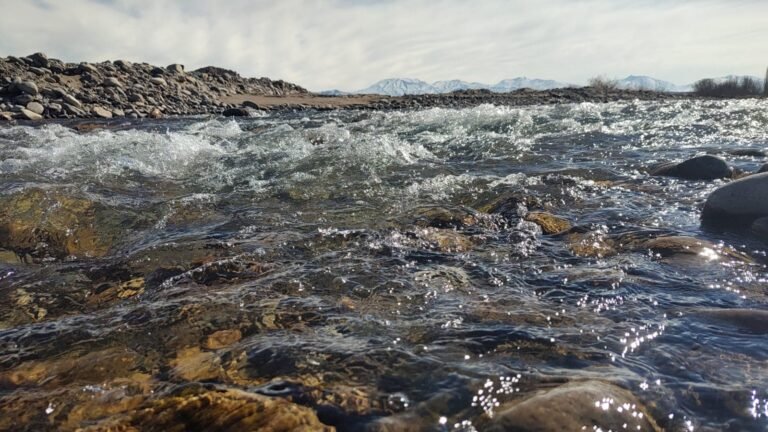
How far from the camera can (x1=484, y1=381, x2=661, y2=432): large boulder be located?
59.9 inches

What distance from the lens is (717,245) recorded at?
3.32 m

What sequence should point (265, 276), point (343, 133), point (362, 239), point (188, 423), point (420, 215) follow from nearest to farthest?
point (188, 423) < point (265, 276) < point (362, 239) < point (420, 215) < point (343, 133)

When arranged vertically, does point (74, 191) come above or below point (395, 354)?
above

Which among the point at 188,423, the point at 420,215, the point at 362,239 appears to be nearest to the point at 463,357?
the point at 188,423

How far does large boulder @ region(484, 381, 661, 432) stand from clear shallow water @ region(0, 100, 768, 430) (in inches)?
3.2

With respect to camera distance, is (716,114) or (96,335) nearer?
(96,335)

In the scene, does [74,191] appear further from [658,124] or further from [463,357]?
[658,124]

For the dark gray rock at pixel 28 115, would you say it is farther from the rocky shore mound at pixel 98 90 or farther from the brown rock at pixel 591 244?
the brown rock at pixel 591 244

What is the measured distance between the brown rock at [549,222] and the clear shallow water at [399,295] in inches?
3.4

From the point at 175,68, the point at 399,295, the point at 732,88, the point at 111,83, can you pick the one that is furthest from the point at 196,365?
the point at 732,88

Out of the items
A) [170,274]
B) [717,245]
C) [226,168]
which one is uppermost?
[226,168]

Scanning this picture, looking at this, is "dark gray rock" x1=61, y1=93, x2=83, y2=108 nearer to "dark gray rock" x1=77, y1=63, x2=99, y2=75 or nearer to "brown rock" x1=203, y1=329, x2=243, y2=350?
"dark gray rock" x1=77, y1=63, x2=99, y2=75

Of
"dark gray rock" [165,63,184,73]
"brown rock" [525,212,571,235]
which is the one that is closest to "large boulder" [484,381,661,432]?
"brown rock" [525,212,571,235]

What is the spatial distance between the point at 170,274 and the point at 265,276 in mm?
659
